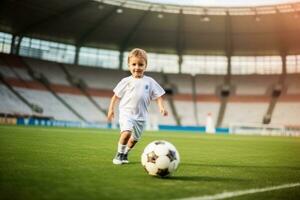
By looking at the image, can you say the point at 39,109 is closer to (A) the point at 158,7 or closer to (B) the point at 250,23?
(A) the point at 158,7

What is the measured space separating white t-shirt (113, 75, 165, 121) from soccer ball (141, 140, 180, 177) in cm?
109

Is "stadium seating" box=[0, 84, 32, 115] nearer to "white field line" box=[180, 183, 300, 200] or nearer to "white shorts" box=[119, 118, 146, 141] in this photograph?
"white shorts" box=[119, 118, 146, 141]

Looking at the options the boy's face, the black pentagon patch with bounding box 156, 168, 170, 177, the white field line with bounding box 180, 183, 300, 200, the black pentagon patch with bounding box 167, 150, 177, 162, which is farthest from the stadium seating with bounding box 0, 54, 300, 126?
the white field line with bounding box 180, 183, 300, 200

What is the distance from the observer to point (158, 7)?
40250 millimetres

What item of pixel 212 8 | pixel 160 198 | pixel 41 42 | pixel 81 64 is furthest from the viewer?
pixel 81 64

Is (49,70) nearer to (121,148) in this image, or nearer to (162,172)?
(121,148)

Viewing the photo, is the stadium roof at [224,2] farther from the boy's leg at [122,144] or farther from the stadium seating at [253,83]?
the boy's leg at [122,144]

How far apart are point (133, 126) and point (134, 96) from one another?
521 millimetres

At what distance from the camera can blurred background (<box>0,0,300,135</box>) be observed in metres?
39.4

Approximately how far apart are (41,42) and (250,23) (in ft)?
80.9

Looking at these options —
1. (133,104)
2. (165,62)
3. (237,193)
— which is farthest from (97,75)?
(237,193)

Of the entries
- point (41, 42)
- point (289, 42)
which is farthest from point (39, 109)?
point (289, 42)

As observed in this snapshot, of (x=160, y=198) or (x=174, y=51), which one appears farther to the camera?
(x=174, y=51)

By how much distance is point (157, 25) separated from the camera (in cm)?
4378
